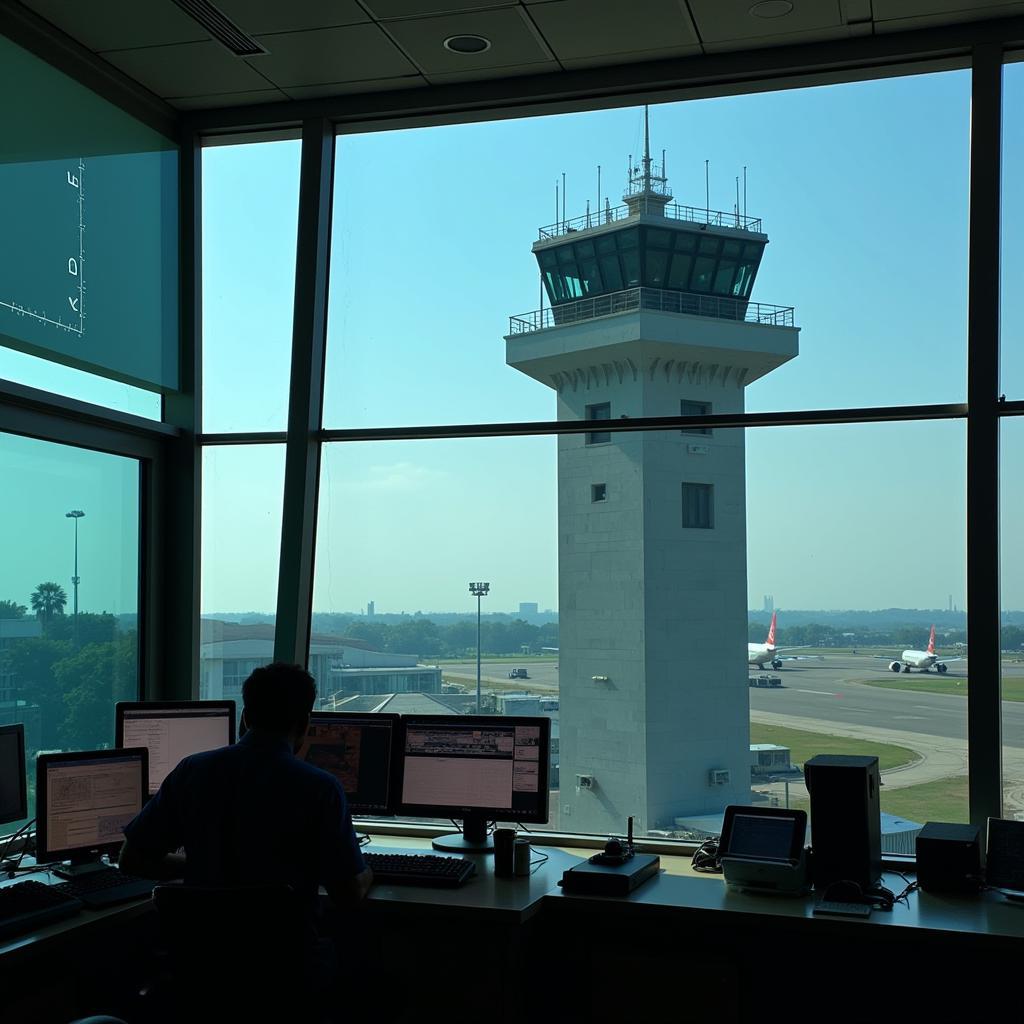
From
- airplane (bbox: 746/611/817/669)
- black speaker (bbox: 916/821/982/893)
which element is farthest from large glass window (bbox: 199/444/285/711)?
black speaker (bbox: 916/821/982/893)

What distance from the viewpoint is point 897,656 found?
407 centimetres

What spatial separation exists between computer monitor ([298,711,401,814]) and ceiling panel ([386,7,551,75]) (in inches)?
94.1

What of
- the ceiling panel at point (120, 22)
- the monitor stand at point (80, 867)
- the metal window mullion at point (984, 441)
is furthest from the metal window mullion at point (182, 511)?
the metal window mullion at point (984, 441)

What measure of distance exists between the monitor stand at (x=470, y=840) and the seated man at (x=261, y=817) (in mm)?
985

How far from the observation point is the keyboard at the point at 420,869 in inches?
123

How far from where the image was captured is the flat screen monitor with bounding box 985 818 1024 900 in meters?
Result: 3.07

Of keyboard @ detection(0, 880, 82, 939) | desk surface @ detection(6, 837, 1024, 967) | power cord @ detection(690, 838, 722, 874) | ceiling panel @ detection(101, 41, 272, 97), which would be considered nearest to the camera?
keyboard @ detection(0, 880, 82, 939)

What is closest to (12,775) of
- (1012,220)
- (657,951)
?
(657,951)

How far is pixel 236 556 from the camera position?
4.51 meters

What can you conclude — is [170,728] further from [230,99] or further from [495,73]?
[495,73]

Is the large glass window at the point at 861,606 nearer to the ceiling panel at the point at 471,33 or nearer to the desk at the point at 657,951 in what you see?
the desk at the point at 657,951

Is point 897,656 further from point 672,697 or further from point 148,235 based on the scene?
point 148,235

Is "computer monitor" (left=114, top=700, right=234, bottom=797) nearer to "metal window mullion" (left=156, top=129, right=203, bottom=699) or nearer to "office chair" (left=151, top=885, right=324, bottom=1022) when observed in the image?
"metal window mullion" (left=156, top=129, right=203, bottom=699)

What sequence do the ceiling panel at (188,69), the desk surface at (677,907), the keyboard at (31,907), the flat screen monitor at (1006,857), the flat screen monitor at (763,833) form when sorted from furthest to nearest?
the ceiling panel at (188,69)
the flat screen monitor at (763,833)
the flat screen monitor at (1006,857)
the desk surface at (677,907)
the keyboard at (31,907)
